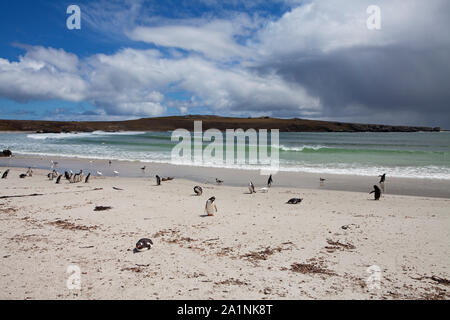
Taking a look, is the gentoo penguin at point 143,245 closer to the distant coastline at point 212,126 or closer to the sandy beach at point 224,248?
the sandy beach at point 224,248

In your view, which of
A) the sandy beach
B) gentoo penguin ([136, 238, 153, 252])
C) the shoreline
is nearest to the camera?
the sandy beach

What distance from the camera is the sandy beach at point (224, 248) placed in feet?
13.6

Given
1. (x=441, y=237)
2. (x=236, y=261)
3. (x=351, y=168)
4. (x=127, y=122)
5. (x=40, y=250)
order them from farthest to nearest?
(x=127, y=122) < (x=351, y=168) < (x=441, y=237) < (x=40, y=250) < (x=236, y=261)

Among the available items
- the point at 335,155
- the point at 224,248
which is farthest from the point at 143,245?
the point at 335,155

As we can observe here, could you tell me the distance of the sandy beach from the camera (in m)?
4.14

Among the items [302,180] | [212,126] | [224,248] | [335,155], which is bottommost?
[224,248]

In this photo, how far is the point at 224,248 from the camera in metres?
5.58

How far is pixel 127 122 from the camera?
120m

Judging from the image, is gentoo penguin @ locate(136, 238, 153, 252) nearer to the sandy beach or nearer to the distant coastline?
the sandy beach

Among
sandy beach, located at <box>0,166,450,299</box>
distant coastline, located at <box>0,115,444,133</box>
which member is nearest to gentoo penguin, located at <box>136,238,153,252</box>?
sandy beach, located at <box>0,166,450,299</box>

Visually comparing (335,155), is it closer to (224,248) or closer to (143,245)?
(224,248)

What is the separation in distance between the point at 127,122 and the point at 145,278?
4827 inches
